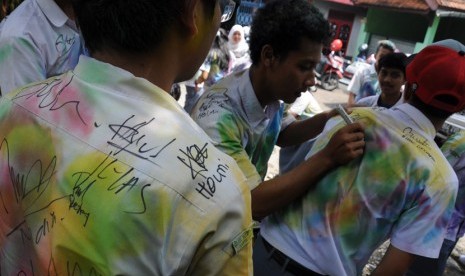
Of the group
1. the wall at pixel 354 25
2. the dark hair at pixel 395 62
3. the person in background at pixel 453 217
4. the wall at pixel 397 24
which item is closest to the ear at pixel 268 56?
the person in background at pixel 453 217

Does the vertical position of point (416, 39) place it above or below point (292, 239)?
below

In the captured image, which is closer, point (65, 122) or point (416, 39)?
point (65, 122)

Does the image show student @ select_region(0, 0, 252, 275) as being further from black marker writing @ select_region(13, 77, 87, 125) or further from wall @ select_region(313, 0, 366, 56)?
wall @ select_region(313, 0, 366, 56)

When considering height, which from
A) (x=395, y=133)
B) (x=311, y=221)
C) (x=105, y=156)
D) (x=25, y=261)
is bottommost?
(x=311, y=221)

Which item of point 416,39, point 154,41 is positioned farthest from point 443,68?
point 416,39

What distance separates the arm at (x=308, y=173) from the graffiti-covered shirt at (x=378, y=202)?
47 millimetres

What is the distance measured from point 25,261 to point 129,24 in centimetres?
54

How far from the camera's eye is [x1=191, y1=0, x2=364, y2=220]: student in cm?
143

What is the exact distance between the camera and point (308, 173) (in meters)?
1.43

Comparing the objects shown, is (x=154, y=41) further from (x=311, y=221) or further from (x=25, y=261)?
(x=311, y=221)

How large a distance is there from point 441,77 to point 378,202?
1.60 ft

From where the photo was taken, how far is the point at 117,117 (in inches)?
28.5

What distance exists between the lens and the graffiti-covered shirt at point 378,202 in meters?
1.31
